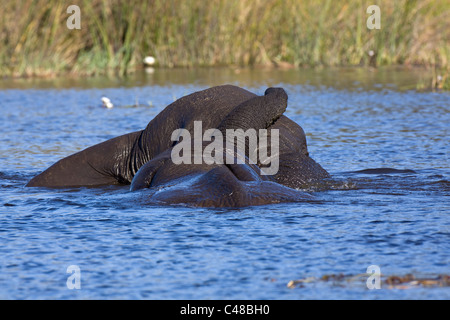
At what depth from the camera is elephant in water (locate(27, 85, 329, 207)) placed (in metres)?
5.74

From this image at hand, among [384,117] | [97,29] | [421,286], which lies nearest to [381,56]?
[97,29]

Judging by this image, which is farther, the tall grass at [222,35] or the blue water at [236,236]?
the tall grass at [222,35]

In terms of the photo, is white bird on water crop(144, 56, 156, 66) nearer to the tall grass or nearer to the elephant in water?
the tall grass

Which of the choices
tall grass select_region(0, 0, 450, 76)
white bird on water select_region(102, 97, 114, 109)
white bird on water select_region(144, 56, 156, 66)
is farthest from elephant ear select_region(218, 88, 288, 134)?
white bird on water select_region(144, 56, 156, 66)

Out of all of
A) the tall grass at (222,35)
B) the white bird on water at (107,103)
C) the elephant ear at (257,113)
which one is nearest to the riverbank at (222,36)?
the tall grass at (222,35)

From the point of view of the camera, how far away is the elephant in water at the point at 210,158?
18.8ft

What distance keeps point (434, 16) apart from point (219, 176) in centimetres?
1575

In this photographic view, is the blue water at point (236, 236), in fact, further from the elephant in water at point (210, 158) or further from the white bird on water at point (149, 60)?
the white bird on water at point (149, 60)

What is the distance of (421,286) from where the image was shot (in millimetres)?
4074

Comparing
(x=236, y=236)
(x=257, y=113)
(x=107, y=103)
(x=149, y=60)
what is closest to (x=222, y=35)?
(x=149, y=60)

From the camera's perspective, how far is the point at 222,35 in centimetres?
2011
